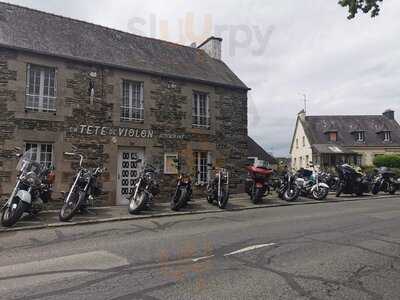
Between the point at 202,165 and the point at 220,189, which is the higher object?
the point at 202,165

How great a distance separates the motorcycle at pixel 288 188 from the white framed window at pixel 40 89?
27.8 ft

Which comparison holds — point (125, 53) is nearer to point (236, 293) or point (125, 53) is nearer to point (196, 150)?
point (196, 150)

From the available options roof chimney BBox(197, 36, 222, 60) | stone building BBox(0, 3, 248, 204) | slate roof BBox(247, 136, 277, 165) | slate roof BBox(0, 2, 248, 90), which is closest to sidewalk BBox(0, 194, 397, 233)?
stone building BBox(0, 3, 248, 204)

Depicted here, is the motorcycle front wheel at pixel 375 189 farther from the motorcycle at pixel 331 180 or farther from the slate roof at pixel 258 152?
the slate roof at pixel 258 152

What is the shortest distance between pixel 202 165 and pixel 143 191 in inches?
209

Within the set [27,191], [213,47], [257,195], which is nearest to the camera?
[27,191]

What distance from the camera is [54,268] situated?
203 inches

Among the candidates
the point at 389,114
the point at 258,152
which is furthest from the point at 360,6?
the point at 389,114

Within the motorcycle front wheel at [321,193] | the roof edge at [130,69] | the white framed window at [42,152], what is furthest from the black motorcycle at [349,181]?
the white framed window at [42,152]

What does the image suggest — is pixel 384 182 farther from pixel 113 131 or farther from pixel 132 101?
pixel 113 131

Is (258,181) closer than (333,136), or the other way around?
(258,181)

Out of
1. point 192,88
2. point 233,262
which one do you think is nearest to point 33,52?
point 192,88

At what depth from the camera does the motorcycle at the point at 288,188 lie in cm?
1388

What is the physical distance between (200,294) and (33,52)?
10.3 meters
